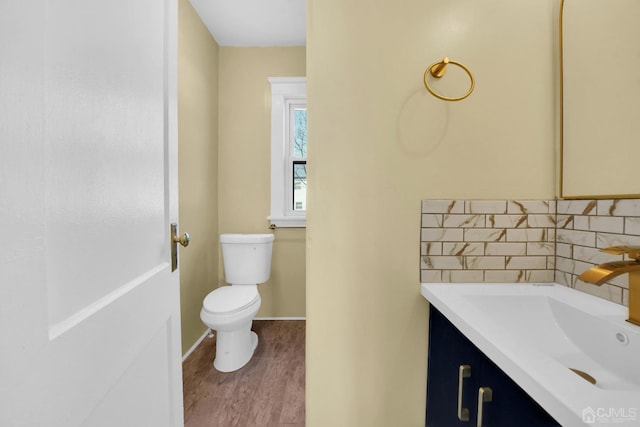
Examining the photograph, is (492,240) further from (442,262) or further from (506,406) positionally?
(506,406)

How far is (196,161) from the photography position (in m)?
2.04

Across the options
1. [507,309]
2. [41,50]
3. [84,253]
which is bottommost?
[507,309]

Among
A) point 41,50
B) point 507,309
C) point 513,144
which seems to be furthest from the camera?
point 513,144

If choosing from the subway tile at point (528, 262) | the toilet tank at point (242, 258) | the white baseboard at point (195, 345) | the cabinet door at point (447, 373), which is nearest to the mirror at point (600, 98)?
the subway tile at point (528, 262)

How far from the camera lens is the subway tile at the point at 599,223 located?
30.0 inches

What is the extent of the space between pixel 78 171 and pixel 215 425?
143 centimetres

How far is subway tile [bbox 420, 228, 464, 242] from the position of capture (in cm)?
97

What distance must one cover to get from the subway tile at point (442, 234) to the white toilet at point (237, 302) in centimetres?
125

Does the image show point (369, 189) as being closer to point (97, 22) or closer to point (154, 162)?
point (154, 162)

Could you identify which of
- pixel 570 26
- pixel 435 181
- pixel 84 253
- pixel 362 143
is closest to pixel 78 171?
pixel 84 253

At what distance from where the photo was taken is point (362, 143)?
98 cm

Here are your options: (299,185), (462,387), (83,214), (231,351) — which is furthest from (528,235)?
(299,185)

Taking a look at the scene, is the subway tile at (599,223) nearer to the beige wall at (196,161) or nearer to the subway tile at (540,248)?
the subway tile at (540,248)

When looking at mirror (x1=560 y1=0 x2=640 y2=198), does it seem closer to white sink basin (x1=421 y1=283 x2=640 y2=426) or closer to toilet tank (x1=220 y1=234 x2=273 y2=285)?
white sink basin (x1=421 y1=283 x2=640 y2=426)
